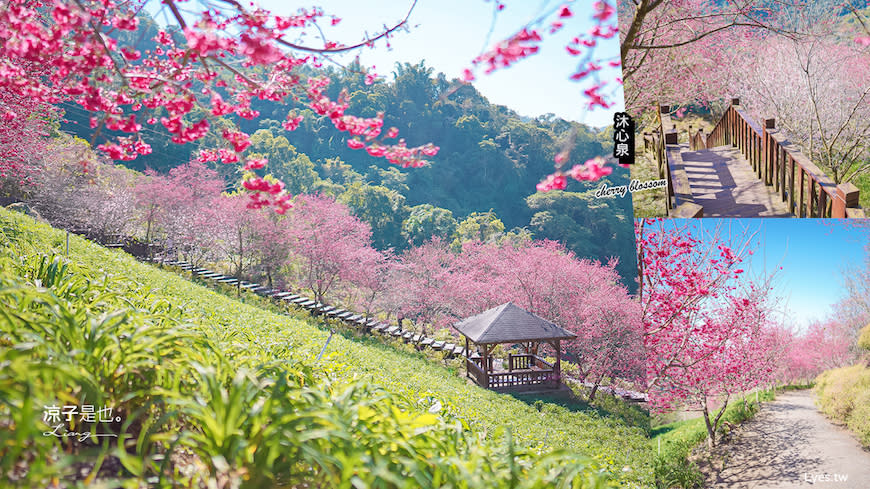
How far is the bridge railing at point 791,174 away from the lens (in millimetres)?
1588

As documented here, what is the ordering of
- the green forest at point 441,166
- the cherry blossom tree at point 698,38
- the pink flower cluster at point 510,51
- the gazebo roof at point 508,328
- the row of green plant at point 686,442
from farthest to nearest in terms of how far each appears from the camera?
1. the gazebo roof at point 508,328
2. the green forest at point 441,166
3. the pink flower cluster at point 510,51
4. the row of green plant at point 686,442
5. the cherry blossom tree at point 698,38

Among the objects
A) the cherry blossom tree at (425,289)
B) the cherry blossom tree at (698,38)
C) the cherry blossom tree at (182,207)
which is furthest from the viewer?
the cherry blossom tree at (425,289)

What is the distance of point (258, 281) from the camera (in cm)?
517

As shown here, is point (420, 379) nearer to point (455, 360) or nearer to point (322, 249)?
point (455, 360)

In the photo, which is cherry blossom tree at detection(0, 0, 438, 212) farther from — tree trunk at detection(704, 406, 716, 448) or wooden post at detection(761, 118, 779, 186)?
tree trunk at detection(704, 406, 716, 448)

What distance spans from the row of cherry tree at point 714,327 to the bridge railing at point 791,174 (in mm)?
578

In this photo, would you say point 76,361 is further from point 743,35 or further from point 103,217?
point 103,217

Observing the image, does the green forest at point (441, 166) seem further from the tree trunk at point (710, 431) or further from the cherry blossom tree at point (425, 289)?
the tree trunk at point (710, 431)

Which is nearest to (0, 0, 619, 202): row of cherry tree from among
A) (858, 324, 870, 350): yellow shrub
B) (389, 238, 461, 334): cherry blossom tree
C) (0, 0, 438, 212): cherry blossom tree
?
(0, 0, 438, 212): cherry blossom tree

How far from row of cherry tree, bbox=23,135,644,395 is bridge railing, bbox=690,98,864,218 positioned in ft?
9.37

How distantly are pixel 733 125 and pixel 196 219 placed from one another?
4.45 metres

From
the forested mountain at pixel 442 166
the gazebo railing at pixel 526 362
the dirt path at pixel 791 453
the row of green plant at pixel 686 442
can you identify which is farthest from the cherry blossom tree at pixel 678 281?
the gazebo railing at pixel 526 362

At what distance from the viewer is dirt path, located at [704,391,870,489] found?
2008 mm

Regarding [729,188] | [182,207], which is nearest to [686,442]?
[729,188]
